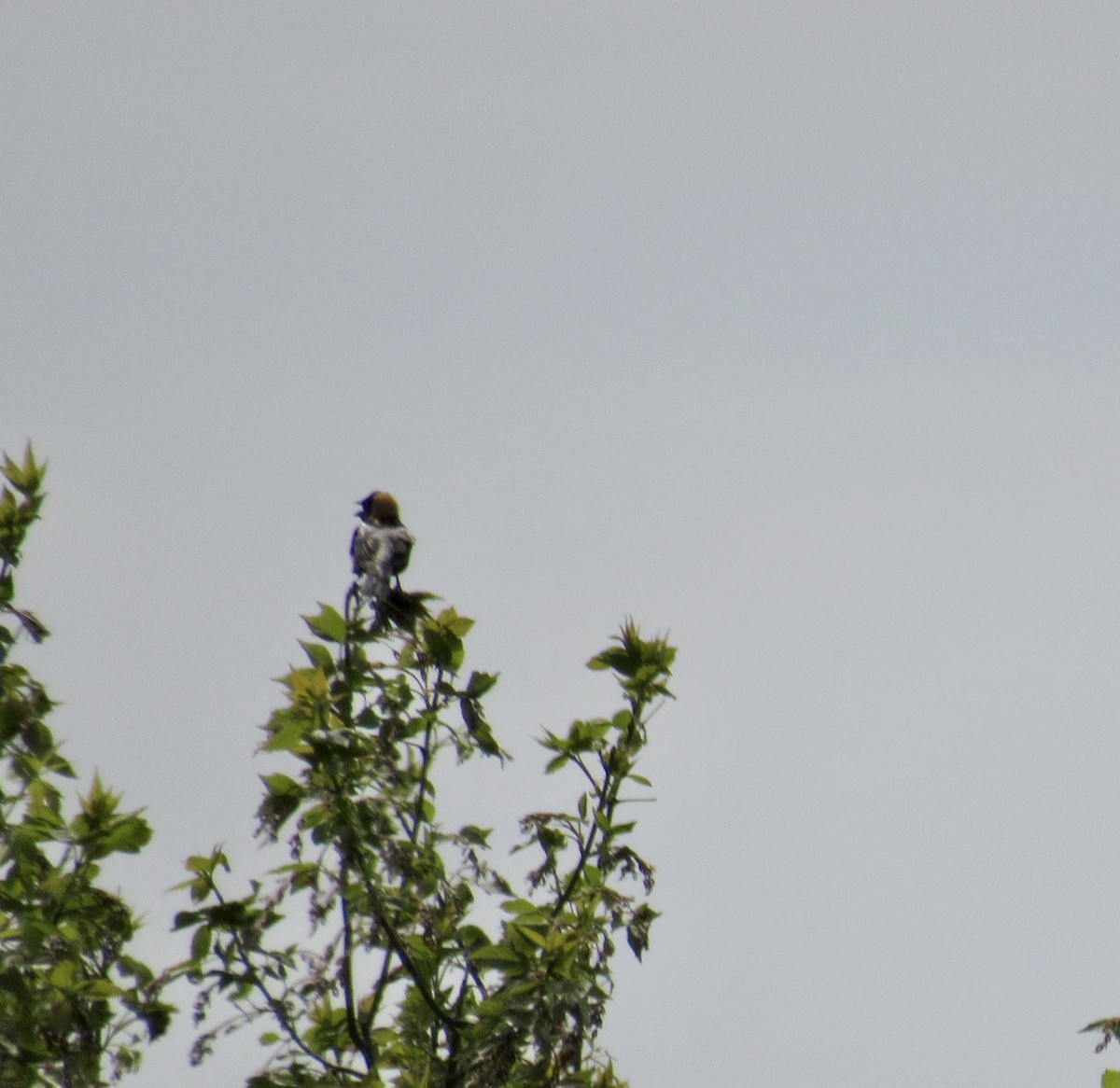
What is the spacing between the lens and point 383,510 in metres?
13.2

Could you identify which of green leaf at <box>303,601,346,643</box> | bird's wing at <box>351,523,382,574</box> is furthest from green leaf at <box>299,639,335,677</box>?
bird's wing at <box>351,523,382,574</box>

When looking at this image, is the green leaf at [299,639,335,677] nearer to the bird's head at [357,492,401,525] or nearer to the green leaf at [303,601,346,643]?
the green leaf at [303,601,346,643]

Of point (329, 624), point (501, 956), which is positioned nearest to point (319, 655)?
point (329, 624)

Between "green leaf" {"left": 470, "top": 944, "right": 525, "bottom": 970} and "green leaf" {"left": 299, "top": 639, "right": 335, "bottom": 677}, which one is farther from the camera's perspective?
"green leaf" {"left": 299, "top": 639, "right": 335, "bottom": 677}

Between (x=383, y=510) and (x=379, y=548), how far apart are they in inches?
50.1

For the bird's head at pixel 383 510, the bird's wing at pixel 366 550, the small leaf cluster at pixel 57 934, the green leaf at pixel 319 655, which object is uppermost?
the bird's head at pixel 383 510

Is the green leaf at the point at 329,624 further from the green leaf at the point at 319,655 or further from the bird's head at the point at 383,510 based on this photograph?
the bird's head at the point at 383,510

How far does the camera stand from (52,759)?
386 inches

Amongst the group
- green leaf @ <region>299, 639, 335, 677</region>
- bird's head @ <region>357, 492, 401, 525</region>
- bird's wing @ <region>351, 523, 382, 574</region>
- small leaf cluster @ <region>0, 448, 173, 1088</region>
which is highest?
bird's head @ <region>357, 492, 401, 525</region>

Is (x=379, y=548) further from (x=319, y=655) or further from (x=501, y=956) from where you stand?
(x=501, y=956)

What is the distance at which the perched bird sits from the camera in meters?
11.2

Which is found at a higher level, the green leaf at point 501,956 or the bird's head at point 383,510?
the bird's head at point 383,510

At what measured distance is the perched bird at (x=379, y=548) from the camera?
1120 centimetres

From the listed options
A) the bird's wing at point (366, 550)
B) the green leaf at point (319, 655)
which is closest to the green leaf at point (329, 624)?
the green leaf at point (319, 655)
